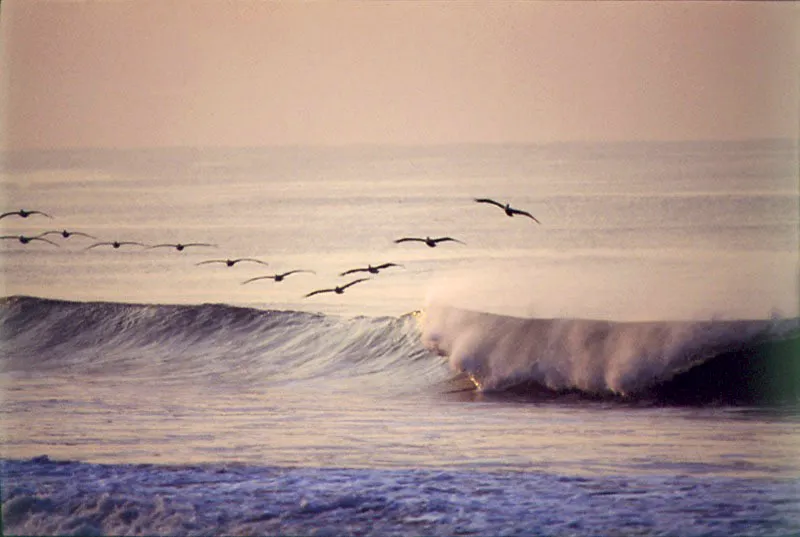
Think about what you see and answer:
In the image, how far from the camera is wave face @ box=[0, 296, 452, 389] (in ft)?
22.1

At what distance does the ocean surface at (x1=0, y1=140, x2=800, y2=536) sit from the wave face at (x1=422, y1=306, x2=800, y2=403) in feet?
0.05

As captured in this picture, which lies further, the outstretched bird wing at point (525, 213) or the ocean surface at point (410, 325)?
the outstretched bird wing at point (525, 213)

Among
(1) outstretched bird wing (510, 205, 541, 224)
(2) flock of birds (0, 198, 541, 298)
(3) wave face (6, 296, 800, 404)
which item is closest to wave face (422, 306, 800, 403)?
(3) wave face (6, 296, 800, 404)

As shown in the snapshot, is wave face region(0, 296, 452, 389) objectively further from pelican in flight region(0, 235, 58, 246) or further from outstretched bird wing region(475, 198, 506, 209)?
outstretched bird wing region(475, 198, 506, 209)

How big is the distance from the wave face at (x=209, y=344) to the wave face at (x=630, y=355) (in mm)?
264

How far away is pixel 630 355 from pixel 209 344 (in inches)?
92.0

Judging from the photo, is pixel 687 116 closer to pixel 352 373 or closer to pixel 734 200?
pixel 734 200

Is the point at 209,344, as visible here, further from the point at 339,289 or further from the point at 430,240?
the point at 430,240

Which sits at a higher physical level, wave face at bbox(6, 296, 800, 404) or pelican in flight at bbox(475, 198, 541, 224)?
pelican in flight at bbox(475, 198, 541, 224)

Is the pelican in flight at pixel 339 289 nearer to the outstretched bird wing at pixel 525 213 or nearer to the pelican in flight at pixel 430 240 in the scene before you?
the pelican in flight at pixel 430 240

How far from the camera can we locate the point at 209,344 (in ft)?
22.6

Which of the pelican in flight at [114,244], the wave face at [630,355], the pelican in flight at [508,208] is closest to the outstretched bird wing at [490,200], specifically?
the pelican in flight at [508,208]

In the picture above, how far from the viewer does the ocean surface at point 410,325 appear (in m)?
6.14

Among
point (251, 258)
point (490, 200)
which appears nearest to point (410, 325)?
point (490, 200)
